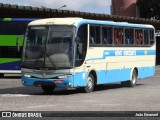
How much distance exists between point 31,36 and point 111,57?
166 inches

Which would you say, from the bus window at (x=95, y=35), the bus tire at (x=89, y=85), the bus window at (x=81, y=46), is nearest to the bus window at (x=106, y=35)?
the bus window at (x=95, y=35)

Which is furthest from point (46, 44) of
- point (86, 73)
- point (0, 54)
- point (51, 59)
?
point (0, 54)

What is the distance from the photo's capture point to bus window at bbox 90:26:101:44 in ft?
70.7

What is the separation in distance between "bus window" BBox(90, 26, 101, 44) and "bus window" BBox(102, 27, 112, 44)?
18.7 inches

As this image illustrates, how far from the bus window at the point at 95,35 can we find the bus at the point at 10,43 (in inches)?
431

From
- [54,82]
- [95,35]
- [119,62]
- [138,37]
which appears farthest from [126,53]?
[54,82]

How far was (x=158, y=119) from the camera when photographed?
12.4 m

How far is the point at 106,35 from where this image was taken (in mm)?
22859

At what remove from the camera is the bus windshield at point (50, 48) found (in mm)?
19984

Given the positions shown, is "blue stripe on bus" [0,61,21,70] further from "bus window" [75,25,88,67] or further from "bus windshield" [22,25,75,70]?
"bus window" [75,25,88,67]

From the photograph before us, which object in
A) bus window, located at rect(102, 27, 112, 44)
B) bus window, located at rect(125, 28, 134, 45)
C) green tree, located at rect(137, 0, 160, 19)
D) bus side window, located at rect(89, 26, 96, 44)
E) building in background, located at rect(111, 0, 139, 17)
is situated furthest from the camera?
building in background, located at rect(111, 0, 139, 17)

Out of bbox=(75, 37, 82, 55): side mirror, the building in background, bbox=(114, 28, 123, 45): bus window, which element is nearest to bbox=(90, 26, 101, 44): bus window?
bbox=(75, 37, 82, 55): side mirror

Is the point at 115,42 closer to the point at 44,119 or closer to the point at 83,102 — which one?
the point at 83,102

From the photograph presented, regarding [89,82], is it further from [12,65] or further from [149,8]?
[149,8]
